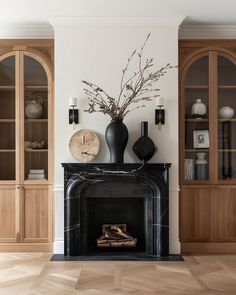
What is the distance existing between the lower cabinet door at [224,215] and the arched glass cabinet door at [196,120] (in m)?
0.27

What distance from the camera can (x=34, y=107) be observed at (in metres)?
5.53

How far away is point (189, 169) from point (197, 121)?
1.97ft

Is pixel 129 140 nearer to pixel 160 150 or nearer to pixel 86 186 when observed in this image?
pixel 160 150

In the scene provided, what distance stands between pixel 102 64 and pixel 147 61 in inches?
21.1

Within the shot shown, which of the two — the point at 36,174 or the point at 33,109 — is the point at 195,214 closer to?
the point at 36,174

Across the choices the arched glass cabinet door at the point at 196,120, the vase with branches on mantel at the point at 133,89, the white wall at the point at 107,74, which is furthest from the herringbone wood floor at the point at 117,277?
the vase with branches on mantel at the point at 133,89

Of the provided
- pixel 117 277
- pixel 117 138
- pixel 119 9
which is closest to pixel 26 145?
pixel 117 138

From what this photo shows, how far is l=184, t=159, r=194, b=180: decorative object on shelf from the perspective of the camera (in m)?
5.52

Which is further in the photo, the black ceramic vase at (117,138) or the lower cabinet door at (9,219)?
the lower cabinet door at (9,219)

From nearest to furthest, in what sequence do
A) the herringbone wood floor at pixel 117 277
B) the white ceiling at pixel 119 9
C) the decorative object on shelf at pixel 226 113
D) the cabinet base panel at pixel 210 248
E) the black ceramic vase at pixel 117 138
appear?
1. the herringbone wood floor at pixel 117 277
2. the white ceiling at pixel 119 9
3. the black ceramic vase at pixel 117 138
4. the cabinet base panel at pixel 210 248
5. the decorative object on shelf at pixel 226 113

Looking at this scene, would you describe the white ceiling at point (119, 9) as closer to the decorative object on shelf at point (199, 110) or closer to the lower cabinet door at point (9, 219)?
the decorative object on shelf at point (199, 110)

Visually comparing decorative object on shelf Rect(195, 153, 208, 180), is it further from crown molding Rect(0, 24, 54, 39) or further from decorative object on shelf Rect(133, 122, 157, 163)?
crown molding Rect(0, 24, 54, 39)

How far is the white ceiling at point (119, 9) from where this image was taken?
4777mm

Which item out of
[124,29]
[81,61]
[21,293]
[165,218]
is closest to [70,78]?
[81,61]
